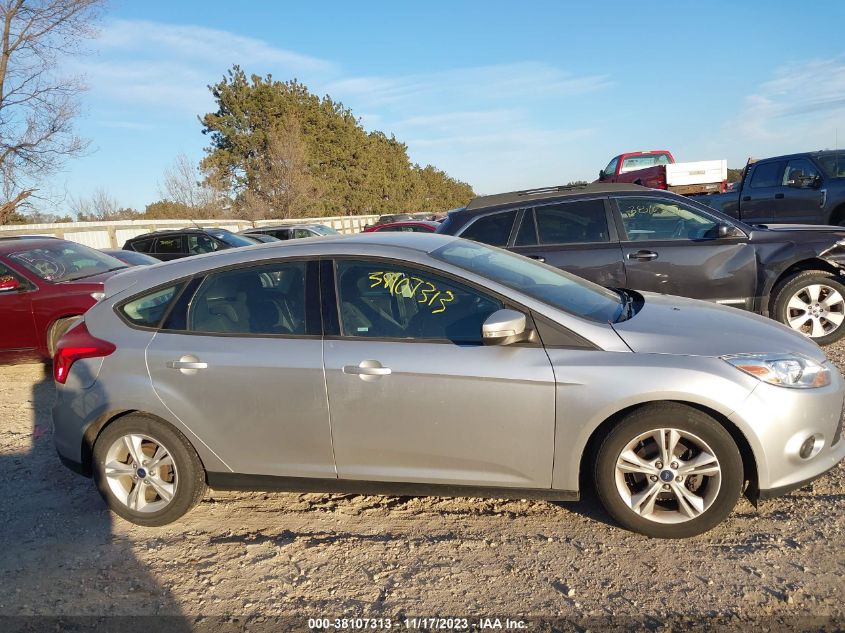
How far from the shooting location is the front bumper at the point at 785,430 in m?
3.02

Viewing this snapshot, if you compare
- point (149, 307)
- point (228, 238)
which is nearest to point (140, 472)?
point (149, 307)

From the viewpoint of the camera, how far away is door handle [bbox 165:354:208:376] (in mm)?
3533

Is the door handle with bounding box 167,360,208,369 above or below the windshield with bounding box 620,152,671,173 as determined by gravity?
below

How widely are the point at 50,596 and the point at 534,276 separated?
124 inches

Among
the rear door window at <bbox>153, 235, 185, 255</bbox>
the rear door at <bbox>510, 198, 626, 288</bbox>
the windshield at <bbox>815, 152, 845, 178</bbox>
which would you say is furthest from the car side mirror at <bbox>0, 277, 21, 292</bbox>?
the windshield at <bbox>815, 152, 845, 178</bbox>

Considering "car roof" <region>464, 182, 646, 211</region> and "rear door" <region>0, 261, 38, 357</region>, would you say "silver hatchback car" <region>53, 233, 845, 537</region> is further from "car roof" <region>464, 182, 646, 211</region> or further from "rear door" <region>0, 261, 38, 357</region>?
"rear door" <region>0, 261, 38, 357</region>

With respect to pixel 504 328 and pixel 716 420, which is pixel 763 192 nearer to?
pixel 716 420

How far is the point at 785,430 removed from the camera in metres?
3.04

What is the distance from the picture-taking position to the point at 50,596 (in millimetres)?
3086

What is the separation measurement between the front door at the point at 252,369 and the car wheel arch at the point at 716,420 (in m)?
1.39

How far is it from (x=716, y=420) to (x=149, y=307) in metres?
3.27

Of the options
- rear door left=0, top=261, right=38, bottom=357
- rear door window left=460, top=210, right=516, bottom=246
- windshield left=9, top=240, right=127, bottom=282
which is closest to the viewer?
rear door window left=460, top=210, right=516, bottom=246

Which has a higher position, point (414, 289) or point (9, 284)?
point (414, 289)

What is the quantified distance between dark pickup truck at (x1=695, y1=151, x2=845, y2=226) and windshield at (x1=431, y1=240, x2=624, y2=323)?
7.51 metres
